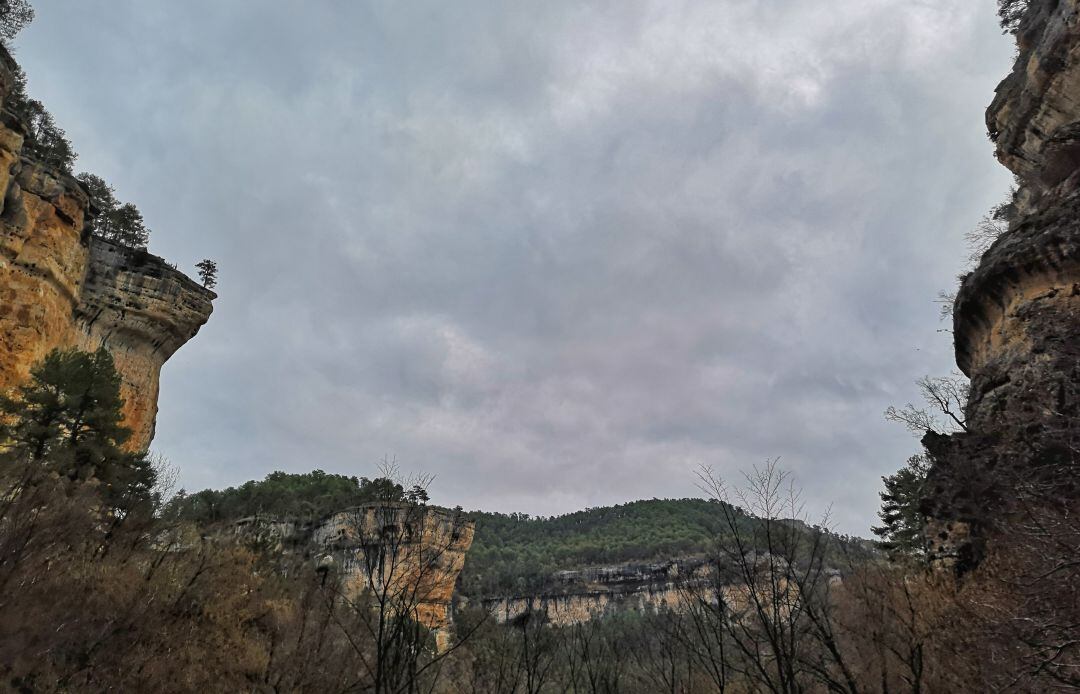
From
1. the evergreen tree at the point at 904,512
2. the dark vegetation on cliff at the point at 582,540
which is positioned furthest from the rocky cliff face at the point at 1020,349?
the dark vegetation on cliff at the point at 582,540

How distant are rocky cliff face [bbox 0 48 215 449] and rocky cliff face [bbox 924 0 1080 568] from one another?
1571 inches

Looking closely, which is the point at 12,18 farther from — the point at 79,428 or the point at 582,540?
the point at 582,540

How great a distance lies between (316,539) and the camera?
62062 mm

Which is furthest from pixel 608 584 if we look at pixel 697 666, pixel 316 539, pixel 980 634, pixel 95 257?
pixel 980 634

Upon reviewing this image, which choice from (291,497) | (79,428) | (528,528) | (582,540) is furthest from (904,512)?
(528,528)

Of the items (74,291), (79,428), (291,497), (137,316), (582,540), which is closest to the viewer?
(79,428)

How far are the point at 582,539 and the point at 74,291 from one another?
10840 centimetres

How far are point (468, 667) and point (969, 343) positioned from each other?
118 ft

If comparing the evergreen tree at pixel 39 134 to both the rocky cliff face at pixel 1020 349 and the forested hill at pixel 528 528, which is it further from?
the rocky cliff face at pixel 1020 349

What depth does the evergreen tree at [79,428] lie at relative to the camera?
24.4 metres

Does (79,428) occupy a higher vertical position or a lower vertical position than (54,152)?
lower

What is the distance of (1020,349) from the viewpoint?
20.0 m

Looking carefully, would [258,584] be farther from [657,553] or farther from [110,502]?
[657,553]

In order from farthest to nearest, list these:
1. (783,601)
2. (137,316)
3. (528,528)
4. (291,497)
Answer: (528,528), (291,497), (137,316), (783,601)
